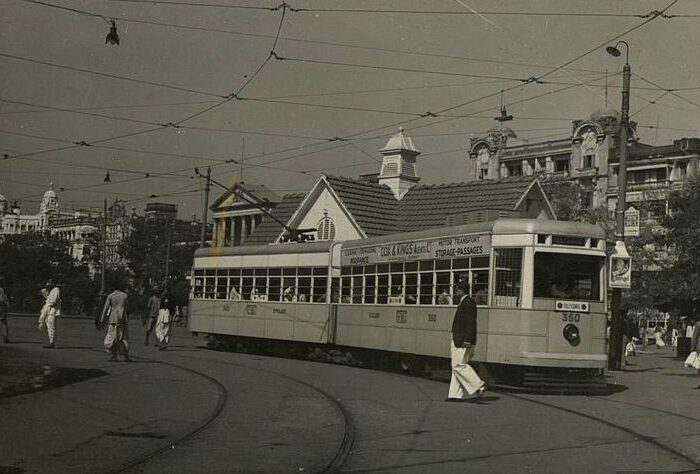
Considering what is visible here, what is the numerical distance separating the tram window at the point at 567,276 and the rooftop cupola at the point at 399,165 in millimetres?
29855

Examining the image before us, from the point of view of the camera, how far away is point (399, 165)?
46781mm

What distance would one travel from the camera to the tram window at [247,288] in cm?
2626

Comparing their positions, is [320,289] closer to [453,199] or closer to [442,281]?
[442,281]

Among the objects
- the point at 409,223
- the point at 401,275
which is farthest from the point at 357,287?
the point at 409,223

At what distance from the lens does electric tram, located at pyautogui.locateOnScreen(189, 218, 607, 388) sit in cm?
1598

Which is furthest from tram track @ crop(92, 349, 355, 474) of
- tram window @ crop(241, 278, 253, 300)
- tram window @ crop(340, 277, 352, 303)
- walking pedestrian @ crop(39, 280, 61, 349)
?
tram window @ crop(241, 278, 253, 300)

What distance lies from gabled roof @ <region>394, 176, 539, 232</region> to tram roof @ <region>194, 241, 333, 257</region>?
10.6m

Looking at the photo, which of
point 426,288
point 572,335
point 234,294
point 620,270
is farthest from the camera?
point 234,294

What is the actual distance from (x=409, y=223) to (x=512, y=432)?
3226 cm

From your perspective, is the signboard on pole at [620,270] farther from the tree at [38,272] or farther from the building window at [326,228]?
the tree at [38,272]

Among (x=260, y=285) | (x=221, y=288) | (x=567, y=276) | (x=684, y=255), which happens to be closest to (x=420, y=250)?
(x=567, y=276)

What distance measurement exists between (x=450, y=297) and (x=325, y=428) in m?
7.57

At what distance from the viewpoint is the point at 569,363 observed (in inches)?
622

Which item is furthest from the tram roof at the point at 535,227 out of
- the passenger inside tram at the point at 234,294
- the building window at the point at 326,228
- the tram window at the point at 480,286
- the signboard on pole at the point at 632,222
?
the building window at the point at 326,228
